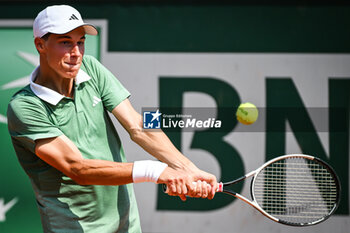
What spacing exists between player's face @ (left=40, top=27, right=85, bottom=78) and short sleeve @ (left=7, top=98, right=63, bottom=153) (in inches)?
7.5

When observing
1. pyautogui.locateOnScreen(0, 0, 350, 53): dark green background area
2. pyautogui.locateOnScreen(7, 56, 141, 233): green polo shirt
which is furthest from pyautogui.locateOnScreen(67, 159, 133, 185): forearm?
pyautogui.locateOnScreen(0, 0, 350, 53): dark green background area

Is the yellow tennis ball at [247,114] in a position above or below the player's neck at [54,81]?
below

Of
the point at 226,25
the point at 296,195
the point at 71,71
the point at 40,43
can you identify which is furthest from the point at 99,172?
the point at 226,25

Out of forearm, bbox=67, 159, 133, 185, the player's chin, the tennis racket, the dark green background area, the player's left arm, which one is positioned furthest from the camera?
the dark green background area

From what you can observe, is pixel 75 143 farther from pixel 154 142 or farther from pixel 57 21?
pixel 57 21

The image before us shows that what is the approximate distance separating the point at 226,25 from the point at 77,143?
7.22 feet

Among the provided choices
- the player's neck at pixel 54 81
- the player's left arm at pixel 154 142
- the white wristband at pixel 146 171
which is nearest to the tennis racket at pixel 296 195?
the player's left arm at pixel 154 142

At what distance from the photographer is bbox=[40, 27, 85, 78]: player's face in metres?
2.13

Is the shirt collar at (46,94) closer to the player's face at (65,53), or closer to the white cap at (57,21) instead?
the player's face at (65,53)

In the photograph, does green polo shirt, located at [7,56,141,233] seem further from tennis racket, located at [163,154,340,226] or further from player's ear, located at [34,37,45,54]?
tennis racket, located at [163,154,340,226]

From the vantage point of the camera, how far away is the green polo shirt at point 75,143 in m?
2.11

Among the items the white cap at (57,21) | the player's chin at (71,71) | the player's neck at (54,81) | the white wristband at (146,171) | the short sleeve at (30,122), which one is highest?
the white cap at (57,21)

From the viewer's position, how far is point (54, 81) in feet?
7.28

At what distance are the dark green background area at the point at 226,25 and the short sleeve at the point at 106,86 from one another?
1699mm
